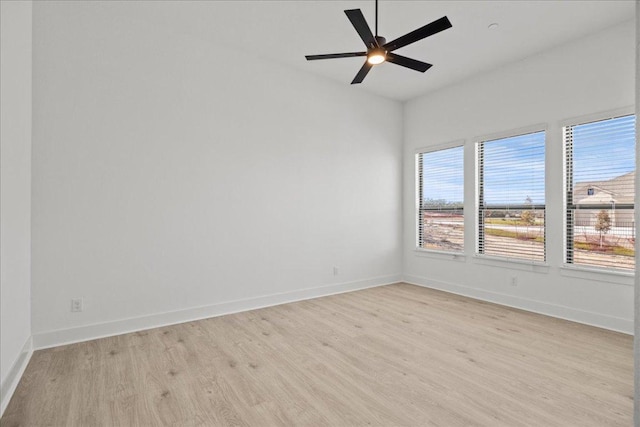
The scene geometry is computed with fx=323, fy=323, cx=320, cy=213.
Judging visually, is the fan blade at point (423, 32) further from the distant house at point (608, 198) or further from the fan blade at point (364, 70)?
the distant house at point (608, 198)

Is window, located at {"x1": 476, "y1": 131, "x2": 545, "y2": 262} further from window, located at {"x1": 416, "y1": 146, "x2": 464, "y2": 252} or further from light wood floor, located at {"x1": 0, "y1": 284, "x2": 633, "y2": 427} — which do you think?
light wood floor, located at {"x1": 0, "y1": 284, "x2": 633, "y2": 427}

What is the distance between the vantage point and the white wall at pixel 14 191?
2155 millimetres

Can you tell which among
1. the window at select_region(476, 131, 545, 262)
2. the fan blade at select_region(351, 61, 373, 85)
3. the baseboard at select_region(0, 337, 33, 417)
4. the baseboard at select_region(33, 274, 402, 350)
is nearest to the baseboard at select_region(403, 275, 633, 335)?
the window at select_region(476, 131, 545, 262)

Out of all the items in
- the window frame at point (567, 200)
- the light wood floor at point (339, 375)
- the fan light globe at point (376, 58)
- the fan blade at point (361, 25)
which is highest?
the fan blade at point (361, 25)

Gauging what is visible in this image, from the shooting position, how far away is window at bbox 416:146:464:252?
5.07 m

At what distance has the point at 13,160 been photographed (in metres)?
2.38

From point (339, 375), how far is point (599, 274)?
3188mm

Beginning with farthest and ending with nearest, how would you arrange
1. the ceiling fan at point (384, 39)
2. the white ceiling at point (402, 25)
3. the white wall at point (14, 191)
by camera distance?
the white ceiling at point (402, 25) → the ceiling fan at point (384, 39) → the white wall at point (14, 191)

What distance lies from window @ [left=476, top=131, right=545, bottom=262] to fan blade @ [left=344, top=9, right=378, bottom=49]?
283cm

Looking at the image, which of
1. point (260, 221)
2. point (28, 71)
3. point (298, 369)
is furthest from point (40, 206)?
point (298, 369)

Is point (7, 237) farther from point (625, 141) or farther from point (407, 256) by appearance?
point (625, 141)

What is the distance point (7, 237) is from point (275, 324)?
2.41 m

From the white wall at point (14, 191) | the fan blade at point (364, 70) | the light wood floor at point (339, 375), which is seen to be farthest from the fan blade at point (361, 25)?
the light wood floor at point (339, 375)

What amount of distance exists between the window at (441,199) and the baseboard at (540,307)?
1.96ft
